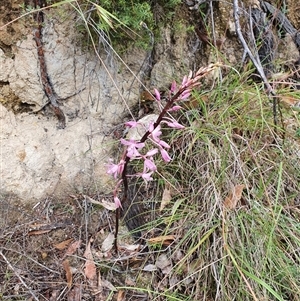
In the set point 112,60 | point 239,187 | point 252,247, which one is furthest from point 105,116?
point 252,247

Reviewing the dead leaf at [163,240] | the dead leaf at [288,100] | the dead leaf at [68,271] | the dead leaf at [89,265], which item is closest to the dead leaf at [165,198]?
the dead leaf at [163,240]

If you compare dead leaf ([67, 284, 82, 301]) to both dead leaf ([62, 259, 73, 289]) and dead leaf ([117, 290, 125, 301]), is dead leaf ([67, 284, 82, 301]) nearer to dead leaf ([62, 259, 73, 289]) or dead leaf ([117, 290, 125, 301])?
dead leaf ([62, 259, 73, 289])

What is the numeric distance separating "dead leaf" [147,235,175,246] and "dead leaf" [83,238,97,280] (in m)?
0.27

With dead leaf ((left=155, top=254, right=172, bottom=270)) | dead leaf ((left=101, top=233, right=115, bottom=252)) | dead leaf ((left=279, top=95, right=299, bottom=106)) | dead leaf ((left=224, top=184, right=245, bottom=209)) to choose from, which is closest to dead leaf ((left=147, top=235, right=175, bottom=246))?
dead leaf ((left=155, top=254, right=172, bottom=270))

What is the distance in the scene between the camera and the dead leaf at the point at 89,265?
178 centimetres

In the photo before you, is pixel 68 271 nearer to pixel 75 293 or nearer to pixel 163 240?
pixel 75 293

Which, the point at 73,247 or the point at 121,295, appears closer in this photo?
the point at 121,295

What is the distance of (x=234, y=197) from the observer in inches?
70.4

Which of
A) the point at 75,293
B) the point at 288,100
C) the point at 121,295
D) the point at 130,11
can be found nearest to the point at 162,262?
the point at 121,295

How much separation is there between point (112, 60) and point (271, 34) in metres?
0.92

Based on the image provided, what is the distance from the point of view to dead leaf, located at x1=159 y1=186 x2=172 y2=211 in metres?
1.90

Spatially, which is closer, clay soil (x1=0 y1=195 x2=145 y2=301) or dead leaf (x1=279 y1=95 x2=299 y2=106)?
clay soil (x1=0 y1=195 x2=145 y2=301)

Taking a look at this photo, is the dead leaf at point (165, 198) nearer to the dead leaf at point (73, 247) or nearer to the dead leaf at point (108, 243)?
the dead leaf at point (108, 243)

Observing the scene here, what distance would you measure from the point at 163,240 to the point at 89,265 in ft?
1.13
